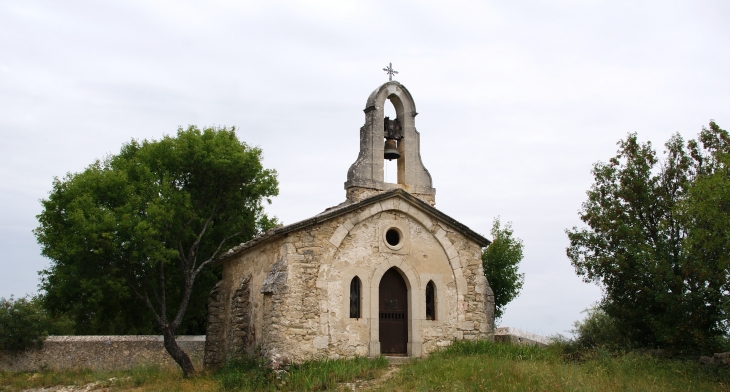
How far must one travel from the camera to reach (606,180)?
19.7 meters

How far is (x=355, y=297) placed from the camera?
53.5 feet

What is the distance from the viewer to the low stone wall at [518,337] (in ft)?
60.9

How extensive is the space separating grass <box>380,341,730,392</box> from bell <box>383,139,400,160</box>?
5.24 m

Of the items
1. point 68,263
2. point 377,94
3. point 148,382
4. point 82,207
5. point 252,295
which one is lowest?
point 148,382

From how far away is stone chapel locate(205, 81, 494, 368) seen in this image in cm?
1545

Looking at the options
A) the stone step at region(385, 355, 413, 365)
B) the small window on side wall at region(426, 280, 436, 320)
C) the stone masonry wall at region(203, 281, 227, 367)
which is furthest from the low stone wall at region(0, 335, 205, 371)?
the small window on side wall at region(426, 280, 436, 320)

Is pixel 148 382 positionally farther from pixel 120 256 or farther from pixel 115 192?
pixel 115 192

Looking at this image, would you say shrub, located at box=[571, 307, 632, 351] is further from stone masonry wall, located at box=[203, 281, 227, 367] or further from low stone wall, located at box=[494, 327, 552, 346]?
stone masonry wall, located at box=[203, 281, 227, 367]

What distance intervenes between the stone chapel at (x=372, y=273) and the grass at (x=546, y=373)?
1.22 m

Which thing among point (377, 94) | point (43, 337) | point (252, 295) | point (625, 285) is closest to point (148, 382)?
point (252, 295)

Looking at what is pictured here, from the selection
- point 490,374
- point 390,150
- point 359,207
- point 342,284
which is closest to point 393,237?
point 359,207

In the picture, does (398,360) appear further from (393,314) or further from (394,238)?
(394,238)

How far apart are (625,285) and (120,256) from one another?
15.7 metres

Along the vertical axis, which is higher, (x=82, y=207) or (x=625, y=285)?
(x=82, y=207)
